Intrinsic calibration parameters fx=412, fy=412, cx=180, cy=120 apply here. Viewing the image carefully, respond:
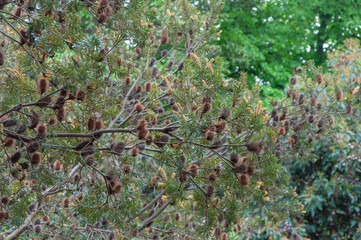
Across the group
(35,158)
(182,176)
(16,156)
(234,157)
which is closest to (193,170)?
(182,176)

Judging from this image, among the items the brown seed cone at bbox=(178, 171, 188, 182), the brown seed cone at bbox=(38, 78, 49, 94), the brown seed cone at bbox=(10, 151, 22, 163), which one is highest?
the brown seed cone at bbox=(38, 78, 49, 94)

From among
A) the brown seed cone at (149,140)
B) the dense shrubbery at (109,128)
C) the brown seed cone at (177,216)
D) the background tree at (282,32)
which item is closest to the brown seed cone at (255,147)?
the dense shrubbery at (109,128)

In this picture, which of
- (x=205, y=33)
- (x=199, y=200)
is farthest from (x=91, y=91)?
(x=205, y=33)

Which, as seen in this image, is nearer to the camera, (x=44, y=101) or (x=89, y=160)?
(x=44, y=101)

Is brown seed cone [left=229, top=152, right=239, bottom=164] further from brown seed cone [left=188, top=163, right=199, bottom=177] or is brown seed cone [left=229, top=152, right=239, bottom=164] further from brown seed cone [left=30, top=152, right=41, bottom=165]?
brown seed cone [left=30, top=152, right=41, bottom=165]

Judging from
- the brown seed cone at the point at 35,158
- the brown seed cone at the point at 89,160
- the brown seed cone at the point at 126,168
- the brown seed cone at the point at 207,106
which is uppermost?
the brown seed cone at the point at 207,106

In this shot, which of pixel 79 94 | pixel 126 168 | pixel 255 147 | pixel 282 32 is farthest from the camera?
pixel 282 32

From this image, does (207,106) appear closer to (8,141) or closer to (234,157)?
(234,157)

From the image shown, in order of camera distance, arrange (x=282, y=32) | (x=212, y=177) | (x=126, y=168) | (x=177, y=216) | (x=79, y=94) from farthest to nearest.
Answer: (x=282, y=32) → (x=177, y=216) → (x=126, y=168) → (x=212, y=177) → (x=79, y=94)

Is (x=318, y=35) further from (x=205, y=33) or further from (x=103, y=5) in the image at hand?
(x=103, y=5)

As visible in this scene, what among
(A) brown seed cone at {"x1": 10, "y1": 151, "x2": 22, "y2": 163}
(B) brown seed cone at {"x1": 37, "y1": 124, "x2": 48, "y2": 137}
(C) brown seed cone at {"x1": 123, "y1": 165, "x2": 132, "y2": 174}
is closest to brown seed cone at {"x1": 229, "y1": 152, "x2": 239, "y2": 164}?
(C) brown seed cone at {"x1": 123, "y1": 165, "x2": 132, "y2": 174}

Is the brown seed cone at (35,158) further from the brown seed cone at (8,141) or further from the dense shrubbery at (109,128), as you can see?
the brown seed cone at (8,141)

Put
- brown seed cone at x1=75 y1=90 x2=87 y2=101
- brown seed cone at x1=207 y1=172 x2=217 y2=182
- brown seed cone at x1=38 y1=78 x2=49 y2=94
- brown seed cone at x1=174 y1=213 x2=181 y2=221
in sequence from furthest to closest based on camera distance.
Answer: brown seed cone at x1=174 y1=213 x2=181 y2=221, brown seed cone at x1=207 y1=172 x2=217 y2=182, brown seed cone at x1=75 y1=90 x2=87 y2=101, brown seed cone at x1=38 y1=78 x2=49 y2=94

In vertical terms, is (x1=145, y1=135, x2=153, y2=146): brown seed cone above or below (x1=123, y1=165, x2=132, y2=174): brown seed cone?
above
